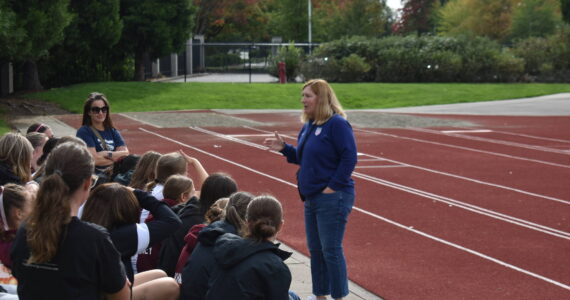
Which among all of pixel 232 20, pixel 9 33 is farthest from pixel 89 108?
pixel 232 20

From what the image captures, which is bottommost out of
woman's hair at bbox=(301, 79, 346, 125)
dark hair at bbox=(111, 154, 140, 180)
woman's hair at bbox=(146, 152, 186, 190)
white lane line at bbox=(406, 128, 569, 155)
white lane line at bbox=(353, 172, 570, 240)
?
white lane line at bbox=(353, 172, 570, 240)

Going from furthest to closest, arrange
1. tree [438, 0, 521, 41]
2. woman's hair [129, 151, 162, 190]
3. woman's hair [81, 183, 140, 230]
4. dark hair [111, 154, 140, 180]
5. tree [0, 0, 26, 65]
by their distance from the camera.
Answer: tree [438, 0, 521, 41] < tree [0, 0, 26, 65] < dark hair [111, 154, 140, 180] < woman's hair [129, 151, 162, 190] < woman's hair [81, 183, 140, 230]

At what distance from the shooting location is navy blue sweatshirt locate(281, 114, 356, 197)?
689cm

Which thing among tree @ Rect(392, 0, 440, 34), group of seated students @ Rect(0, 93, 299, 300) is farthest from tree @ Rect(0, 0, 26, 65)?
tree @ Rect(392, 0, 440, 34)

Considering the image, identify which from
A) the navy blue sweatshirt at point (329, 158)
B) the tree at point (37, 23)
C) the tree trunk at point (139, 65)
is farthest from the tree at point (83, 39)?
the navy blue sweatshirt at point (329, 158)

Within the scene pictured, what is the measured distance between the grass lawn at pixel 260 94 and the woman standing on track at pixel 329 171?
23.2m

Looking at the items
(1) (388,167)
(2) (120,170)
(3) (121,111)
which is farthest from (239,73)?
(2) (120,170)

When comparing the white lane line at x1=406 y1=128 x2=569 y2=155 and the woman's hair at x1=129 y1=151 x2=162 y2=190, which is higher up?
the woman's hair at x1=129 y1=151 x2=162 y2=190

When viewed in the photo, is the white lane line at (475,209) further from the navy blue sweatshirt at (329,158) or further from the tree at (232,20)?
the tree at (232,20)

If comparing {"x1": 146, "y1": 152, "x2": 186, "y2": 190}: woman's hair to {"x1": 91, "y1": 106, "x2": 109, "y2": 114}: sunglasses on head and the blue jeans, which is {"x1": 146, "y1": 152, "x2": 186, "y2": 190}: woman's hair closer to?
the blue jeans

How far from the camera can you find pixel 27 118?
2647 centimetres

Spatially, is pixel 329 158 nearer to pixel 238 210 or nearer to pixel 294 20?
pixel 238 210

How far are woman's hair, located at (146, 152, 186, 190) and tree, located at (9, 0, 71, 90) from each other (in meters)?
19.2

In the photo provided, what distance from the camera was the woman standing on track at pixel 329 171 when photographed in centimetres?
691
